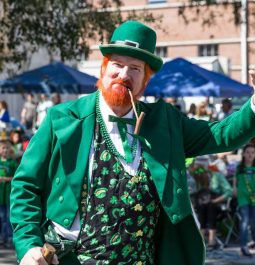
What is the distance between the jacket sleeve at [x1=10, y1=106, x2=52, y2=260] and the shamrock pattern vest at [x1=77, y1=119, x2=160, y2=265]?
0.19 m

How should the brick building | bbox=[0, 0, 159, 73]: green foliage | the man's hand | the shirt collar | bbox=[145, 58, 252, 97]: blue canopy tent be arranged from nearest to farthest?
the man's hand < the shirt collar < bbox=[145, 58, 252, 97]: blue canopy tent < bbox=[0, 0, 159, 73]: green foliage < the brick building

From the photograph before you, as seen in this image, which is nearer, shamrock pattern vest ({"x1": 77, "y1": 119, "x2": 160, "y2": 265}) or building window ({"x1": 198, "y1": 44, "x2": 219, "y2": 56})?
shamrock pattern vest ({"x1": 77, "y1": 119, "x2": 160, "y2": 265})

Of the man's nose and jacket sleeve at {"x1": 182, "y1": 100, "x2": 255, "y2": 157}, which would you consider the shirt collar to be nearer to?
the man's nose

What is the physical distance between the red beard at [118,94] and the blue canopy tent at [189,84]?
9198 mm

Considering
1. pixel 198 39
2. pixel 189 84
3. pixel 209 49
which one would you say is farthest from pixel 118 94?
pixel 209 49

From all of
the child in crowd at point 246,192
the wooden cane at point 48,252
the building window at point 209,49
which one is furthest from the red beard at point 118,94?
the building window at point 209,49

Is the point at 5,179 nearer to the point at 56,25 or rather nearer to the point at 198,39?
the point at 56,25

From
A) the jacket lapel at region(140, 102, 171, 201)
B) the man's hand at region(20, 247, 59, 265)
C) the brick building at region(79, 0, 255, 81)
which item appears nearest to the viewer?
the man's hand at region(20, 247, 59, 265)

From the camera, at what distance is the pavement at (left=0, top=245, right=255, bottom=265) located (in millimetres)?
9023

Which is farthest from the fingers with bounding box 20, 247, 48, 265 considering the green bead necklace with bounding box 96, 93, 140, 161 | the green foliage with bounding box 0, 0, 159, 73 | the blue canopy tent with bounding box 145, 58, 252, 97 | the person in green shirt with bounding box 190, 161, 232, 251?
the green foliage with bounding box 0, 0, 159, 73

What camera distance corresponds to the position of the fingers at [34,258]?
115 inches

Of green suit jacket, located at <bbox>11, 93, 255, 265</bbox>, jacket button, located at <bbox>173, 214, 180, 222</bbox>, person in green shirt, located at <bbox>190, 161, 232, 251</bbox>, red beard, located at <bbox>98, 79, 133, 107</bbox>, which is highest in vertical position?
red beard, located at <bbox>98, 79, 133, 107</bbox>

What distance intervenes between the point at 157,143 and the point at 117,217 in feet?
1.21

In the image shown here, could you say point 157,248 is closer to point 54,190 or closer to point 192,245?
point 192,245
